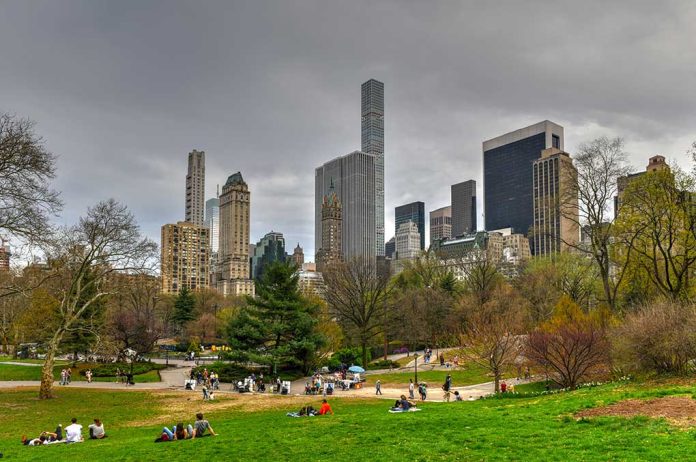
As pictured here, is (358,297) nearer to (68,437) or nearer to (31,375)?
(31,375)

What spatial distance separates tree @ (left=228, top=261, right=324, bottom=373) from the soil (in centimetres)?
3001

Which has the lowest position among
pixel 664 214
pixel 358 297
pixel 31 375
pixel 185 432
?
pixel 31 375

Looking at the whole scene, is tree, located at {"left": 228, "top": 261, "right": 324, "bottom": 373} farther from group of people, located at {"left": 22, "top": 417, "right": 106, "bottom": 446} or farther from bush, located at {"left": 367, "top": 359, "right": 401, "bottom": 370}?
group of people, located at {"left": 22, "top": 417, "right": 106, "bottom": 446}

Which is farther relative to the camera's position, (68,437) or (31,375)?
(31,375)

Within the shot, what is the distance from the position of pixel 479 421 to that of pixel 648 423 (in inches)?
201

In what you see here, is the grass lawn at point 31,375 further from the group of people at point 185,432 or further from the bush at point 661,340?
the bush at point 661,340

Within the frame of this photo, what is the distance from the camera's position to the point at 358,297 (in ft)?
207

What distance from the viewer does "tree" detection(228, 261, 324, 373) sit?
148 feet

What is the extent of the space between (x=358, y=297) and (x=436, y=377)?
18.9m

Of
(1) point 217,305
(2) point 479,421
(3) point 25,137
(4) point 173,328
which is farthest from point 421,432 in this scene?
(1) point 217,305

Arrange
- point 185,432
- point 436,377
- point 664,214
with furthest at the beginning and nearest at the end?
point 436,377, point 664,214, point 185,432

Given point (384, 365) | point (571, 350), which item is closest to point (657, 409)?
point (571, 350)

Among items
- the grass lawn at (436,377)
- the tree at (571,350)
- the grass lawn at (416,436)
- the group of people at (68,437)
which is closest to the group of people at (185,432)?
the grass lawn at (416,436)

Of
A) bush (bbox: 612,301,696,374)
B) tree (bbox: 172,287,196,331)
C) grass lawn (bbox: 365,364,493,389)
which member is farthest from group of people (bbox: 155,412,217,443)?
tree (bbox: 172,287,196,331)
